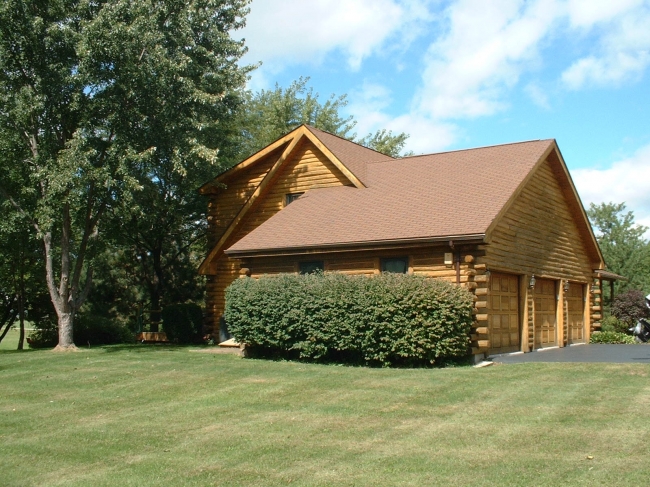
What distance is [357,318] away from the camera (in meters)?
16.4

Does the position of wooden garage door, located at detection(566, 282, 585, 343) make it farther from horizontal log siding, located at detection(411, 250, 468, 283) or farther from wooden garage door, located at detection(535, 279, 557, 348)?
horizontal log siding, located at detection(411, 250, 468, 283)

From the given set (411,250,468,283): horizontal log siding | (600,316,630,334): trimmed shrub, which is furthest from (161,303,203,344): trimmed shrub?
(600,316,630,334): trimmed shrub

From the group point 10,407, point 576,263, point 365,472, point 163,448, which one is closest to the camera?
point 365,472

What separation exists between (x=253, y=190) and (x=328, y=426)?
15.9 m

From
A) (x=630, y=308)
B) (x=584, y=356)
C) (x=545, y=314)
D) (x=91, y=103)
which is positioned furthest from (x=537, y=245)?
(x=91, y=103)

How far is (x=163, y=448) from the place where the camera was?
923 centimetres

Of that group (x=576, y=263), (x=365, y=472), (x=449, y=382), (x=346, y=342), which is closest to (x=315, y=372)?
(x=346, y=342)

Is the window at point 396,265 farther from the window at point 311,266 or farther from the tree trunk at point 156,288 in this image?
the tree trunk at point 156,288

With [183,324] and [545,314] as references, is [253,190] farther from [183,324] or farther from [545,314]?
[545,314]

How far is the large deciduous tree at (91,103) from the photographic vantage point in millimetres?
19656

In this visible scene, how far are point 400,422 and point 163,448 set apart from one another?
132 inches

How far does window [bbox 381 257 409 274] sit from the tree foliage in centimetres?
2371

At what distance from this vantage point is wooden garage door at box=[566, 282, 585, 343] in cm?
2442

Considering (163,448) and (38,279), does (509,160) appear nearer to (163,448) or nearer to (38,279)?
(163,448)
